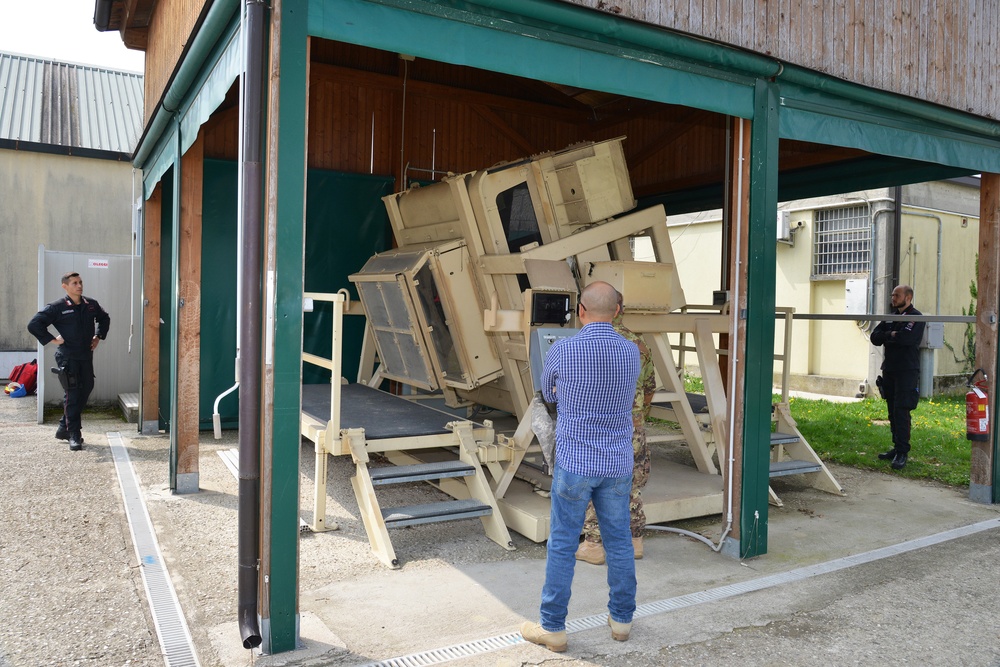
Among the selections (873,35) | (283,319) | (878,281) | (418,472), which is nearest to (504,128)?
(873,35)

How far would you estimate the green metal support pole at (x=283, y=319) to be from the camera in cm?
365

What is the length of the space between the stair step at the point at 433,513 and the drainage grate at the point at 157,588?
1411 millimetres

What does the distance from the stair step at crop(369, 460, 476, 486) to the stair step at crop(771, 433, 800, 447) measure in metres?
3.14

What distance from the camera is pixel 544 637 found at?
12.3ft

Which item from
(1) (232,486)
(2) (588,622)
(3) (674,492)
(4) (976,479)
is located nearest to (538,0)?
(2) (588,622)

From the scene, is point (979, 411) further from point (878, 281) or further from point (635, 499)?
point (878, 281)

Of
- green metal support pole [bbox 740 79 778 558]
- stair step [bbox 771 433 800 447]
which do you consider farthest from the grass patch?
green metal support pole [bbox 740 79 778 558]

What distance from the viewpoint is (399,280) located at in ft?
23.3

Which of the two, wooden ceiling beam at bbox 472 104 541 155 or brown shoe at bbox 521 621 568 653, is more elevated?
wooden ceiling beam at bbox 472 104 541 155

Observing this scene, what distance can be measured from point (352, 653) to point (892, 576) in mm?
3575

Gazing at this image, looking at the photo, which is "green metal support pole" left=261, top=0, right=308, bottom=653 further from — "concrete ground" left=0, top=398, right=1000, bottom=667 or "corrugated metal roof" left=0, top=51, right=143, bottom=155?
"corrugated metal roof" left=0, top=51, right=143, bottom=155

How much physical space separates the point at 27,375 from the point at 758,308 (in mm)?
11604

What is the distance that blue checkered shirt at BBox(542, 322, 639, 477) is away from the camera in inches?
144

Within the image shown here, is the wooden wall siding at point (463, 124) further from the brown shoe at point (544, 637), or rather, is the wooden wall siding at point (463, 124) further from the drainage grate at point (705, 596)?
the brown shoe at point (544, 637)
